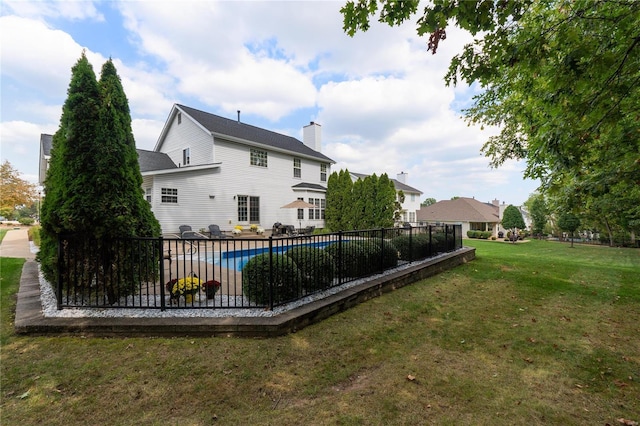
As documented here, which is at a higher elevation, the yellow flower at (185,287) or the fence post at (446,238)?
the fence post at (446,238)

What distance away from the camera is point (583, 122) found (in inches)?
139

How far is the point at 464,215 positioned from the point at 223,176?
3681 cm

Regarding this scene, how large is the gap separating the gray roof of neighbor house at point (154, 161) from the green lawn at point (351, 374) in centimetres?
1244

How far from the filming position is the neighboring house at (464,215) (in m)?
39.1

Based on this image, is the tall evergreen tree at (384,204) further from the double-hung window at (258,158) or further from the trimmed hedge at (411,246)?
the trimmed hedge at (411,246)

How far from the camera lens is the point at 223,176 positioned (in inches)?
616

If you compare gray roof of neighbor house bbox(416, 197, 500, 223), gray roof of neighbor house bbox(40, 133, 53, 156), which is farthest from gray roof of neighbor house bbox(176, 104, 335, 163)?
gray roof of neighbor house bbox(416, 197, 500, 223)

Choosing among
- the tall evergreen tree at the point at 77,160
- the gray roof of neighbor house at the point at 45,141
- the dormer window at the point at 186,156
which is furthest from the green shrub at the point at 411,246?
the gray roof of neighbor house at the point at 45,141

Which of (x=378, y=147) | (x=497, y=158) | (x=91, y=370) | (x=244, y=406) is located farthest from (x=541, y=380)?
(x=378, y=147)

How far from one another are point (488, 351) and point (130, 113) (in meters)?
6.84

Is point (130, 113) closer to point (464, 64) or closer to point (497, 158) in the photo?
point (464, 64)

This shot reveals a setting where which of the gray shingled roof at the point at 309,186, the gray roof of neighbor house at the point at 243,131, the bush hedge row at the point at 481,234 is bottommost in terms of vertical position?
the bush hedge row at the point at 481,234

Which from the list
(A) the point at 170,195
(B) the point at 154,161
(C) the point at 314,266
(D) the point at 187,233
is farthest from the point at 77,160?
(B) the point at 154,161

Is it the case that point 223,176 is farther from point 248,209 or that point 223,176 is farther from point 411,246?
point 411,246
